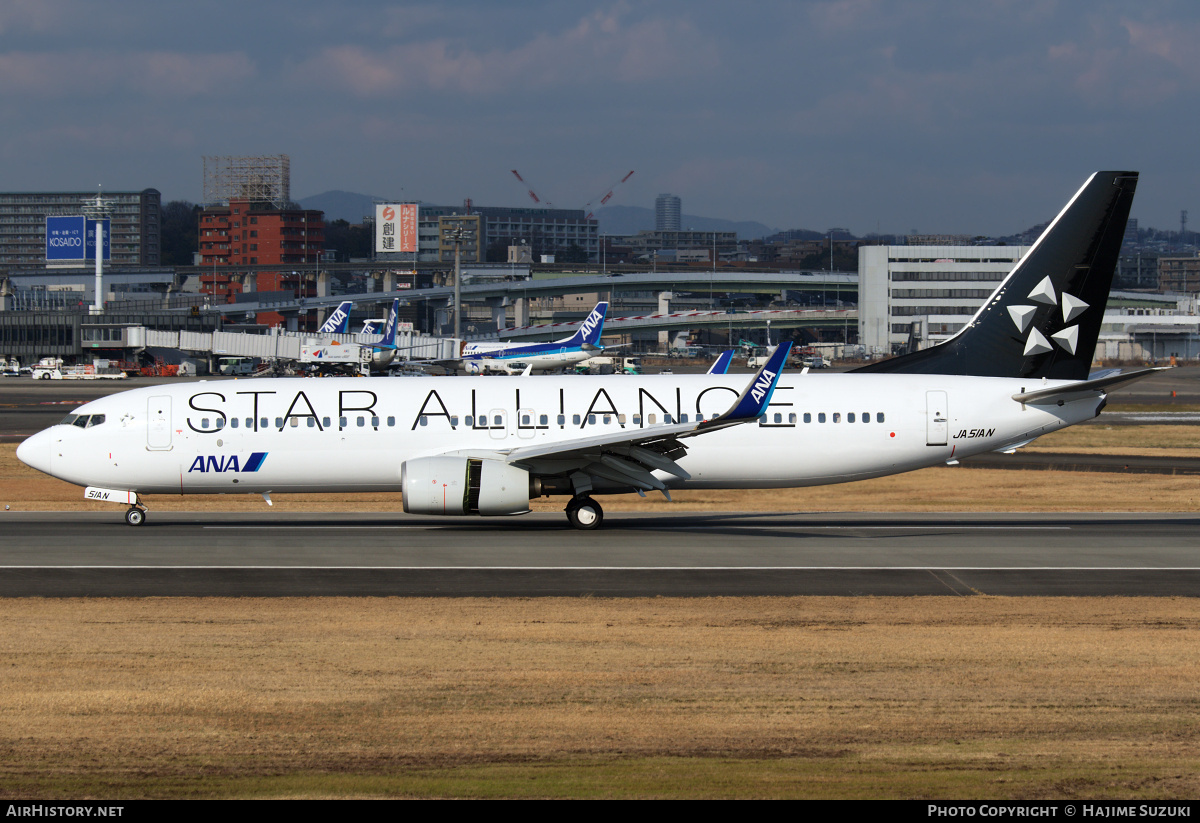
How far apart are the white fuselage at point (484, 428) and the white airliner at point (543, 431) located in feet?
0.12

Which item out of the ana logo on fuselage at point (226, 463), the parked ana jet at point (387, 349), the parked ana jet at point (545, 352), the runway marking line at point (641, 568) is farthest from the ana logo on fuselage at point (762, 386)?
the parked ana jet at point (545, 352)

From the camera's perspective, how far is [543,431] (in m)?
29.0

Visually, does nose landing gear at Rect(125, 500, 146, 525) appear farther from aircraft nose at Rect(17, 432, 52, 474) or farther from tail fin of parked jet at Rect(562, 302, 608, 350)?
tail fin of parked jet at Rect(562, 302, 608, 350)

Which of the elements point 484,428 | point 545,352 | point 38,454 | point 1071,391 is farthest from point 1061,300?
→ point 545,352

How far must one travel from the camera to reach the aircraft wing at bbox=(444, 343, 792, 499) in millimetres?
25859

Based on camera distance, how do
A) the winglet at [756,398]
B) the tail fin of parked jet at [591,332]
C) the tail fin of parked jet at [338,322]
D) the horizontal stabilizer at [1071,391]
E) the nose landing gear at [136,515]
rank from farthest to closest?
the tail fin of parked jet at [338,322], the tail fin of parked jet at [591,332], the nose landing gear at [136,515], the horizontal stabilizer at [1071,391], the winglet at [756,398]

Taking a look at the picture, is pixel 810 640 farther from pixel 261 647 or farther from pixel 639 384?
pixel 639 384

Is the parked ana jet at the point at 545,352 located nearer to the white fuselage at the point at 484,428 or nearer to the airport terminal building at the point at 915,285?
the white fuselage at the point at 484,428

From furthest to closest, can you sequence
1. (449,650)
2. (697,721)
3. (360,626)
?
(360,626), (449,650), (697,721)

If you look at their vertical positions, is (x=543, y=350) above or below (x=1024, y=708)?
above

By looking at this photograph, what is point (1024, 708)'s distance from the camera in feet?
44.7

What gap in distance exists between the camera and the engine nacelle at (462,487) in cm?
2678

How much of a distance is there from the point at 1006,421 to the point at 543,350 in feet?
289
